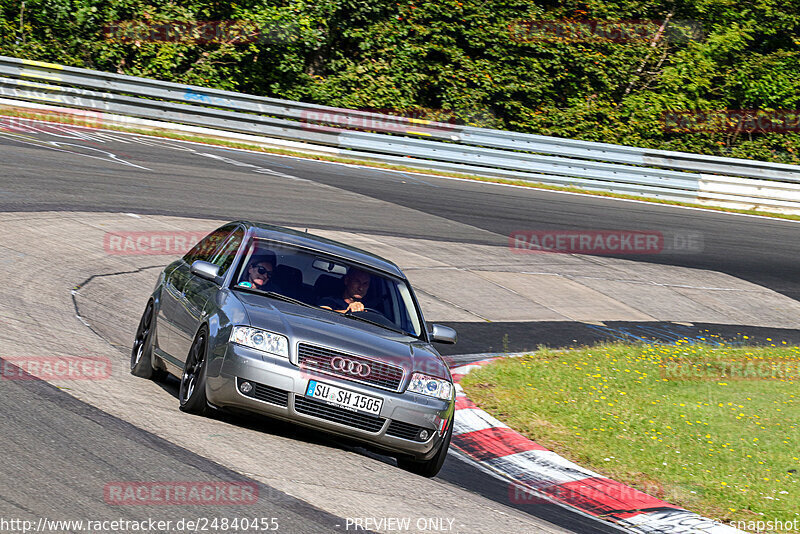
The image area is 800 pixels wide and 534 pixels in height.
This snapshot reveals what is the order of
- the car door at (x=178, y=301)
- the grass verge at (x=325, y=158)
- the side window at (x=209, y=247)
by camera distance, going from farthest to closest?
the grass verge at (x=325, y=158)
the side window at (x=209, y=247)
the car door at (x=178, y=301)

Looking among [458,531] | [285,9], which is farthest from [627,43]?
[458,531]

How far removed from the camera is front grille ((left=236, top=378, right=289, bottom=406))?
6.57m

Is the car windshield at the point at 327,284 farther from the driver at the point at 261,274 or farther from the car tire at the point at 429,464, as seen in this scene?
the car tire at the point at 429,464

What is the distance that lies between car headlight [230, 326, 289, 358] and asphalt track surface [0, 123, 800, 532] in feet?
3.36

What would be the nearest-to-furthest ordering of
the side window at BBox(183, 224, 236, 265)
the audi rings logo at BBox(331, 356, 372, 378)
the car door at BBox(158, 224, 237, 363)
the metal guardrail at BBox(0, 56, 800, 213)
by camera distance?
the audi rings logo at BBox(331, 356, 372, 378) < the car door at BBox(158, 224, 237, 363) < the side window at BBox(183, 224, 236, 265) < the metal guardrail at BBox(0, 56, 800, 213)

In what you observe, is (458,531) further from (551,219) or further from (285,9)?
(285,9)

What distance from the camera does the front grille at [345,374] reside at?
6645 millimetres

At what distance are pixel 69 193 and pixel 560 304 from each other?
790cm

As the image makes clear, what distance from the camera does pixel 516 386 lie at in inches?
408

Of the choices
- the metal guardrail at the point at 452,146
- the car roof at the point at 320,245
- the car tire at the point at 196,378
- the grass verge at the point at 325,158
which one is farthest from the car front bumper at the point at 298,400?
the metal guardrail at the point at 452,146

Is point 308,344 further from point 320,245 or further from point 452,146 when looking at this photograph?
point 452,146

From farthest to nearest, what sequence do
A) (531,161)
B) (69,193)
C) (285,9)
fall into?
(285,9), (531,161), (69,193)

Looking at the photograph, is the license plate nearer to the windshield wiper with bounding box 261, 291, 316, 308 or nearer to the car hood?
the car hood

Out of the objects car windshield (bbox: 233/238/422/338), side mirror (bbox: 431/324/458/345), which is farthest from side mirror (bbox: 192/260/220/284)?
side mirror (bbox: 431/324/458/345)
